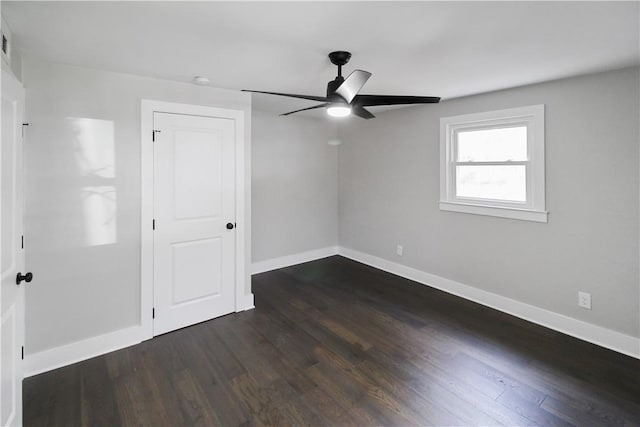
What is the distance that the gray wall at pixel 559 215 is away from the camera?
2.64m

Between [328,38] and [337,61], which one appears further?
[337,61]

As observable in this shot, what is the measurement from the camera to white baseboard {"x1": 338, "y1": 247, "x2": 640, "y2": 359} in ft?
8.82

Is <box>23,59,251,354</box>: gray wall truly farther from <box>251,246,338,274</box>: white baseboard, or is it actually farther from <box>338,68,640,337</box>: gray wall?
<box>338,68,640,337</box>: gray wall

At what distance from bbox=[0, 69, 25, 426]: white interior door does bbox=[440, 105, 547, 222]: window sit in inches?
153

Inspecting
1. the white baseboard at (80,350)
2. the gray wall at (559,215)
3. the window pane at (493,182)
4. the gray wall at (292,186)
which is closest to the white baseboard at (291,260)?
the gray wall at (292,186)

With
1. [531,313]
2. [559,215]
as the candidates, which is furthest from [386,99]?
[531,313]

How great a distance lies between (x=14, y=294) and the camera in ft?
5.51

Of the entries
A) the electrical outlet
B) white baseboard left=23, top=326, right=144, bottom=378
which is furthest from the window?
white baseboard left=23, top=326, right=144, bottom=378

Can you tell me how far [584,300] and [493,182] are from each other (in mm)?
1417

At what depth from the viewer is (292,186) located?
5.04m

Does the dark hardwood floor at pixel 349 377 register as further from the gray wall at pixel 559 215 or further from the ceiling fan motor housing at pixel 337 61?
the ceiling fan motor housing at pixel 337 61

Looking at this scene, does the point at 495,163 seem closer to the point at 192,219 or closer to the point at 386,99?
the point at 386,99

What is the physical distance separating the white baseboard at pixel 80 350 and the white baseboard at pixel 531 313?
3341 mm

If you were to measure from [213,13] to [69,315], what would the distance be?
8.30 ft
